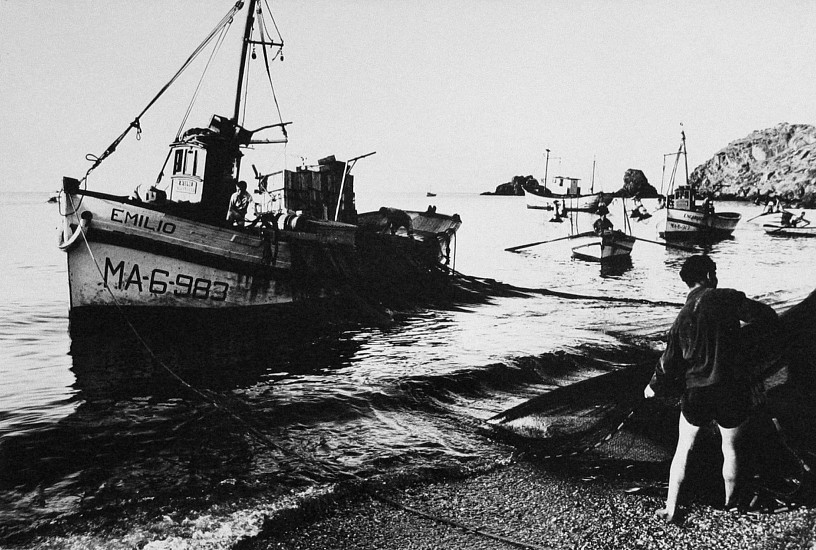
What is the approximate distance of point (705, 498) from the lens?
2.96m

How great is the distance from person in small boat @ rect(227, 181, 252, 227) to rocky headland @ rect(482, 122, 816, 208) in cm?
378

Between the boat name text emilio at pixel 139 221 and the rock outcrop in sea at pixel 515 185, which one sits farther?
the boat name text emilio at pixel 139 221

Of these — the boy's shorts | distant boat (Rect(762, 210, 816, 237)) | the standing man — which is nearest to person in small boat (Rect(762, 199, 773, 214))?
distant boat (Rect(762, 210, 816, 237))

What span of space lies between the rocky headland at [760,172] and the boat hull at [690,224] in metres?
0.28

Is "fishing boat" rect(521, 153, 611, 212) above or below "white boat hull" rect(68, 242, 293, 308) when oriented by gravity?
above

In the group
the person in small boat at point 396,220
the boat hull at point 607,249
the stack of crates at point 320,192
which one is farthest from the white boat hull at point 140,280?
the boat hull at point 607,249

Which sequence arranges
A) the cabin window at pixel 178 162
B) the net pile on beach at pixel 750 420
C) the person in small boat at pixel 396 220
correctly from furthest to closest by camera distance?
the person in small boat at pixel 396 220, the cabin window at pixel 178 162, the net pile on beach at pixel 750 420

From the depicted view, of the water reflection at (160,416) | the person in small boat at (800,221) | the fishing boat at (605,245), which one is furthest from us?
the fishing boat at (605,245)

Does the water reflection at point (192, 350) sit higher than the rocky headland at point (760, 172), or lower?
lower

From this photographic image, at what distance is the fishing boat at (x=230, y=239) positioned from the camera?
6.72 m

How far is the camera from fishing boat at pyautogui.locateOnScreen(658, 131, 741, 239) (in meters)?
5.44

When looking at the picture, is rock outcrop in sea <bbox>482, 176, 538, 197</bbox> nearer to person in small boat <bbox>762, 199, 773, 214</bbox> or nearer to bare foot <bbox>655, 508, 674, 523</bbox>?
person in small boat <bbox>762, 199, 773, 214</bbox>

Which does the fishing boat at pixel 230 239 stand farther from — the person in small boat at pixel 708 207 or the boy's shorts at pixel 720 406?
the boy's shorts at pixel 720 406

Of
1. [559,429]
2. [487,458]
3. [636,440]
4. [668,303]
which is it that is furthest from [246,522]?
[668,303]
